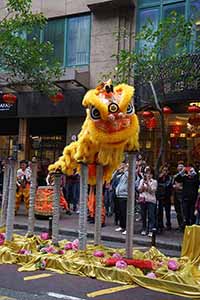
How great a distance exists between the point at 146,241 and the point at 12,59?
27.1 feet

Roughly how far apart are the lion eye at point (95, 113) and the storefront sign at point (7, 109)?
14279 mm

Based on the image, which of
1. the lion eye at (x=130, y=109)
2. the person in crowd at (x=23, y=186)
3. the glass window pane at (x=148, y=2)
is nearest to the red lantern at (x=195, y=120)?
the glass window pane at (x=148, y=2)

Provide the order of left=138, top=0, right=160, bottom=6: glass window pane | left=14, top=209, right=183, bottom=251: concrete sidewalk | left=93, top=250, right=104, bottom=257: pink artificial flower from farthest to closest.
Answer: left=138, top=0, right=160, bottom=6: glass window pane < left=14, top=209, right=183, bottom=251: concrete sidewalk < left=93, top=250, right=104, bottom=257: pink artificial flower

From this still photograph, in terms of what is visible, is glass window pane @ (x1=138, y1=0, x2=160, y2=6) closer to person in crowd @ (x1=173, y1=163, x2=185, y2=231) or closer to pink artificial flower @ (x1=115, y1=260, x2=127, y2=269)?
person in crowd @ (x1=173, y1=163, x2=185, y2=231)

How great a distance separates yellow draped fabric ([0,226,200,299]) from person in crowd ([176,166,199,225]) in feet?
12.2

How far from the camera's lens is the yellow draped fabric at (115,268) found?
291 inches

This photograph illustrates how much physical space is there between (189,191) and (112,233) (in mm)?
2388

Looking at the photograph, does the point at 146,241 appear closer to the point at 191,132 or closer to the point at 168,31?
the point at 168,31

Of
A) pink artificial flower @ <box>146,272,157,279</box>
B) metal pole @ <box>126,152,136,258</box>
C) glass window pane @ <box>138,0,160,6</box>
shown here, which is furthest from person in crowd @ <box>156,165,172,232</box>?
glass window pane @ <box>138,0,160,6</box>

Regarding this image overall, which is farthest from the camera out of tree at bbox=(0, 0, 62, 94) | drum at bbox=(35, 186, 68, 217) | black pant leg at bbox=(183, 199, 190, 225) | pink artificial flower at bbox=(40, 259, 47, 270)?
tree at bbox=(0, 0, 62, 94)

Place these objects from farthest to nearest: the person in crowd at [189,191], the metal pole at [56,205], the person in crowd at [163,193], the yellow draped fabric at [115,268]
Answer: the person in crowd at [163,193] → the person in crowd at [189,191] → the metal pole at [56,205] → the yellow draped fabric at [115,268]

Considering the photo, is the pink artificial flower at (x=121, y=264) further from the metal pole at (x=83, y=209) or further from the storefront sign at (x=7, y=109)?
the storefront sign at (x=7, y=109)

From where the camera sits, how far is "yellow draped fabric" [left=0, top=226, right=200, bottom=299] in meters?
7.39

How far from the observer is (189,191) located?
1309 centimetres
